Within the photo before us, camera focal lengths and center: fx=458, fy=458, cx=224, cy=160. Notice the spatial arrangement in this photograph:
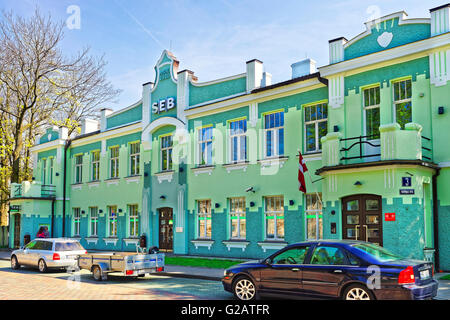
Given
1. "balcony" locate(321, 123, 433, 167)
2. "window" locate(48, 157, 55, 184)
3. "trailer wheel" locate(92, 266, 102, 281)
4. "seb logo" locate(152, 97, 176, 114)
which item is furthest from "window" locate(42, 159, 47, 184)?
"balcony" locate(321, 123, 433, 167)

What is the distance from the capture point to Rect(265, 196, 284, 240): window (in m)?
19.3

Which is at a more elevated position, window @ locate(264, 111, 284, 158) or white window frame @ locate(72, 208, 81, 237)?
window @ locate(264, 111, 284, 158)

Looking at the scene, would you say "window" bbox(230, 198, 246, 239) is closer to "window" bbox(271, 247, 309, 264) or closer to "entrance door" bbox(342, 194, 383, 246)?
"entrance door" bbox(342, 194, 383, 246)

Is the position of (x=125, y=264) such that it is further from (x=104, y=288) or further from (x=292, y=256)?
(x=292, y=256)

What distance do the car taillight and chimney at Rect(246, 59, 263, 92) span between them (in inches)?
520

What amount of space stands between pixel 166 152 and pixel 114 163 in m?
5.27

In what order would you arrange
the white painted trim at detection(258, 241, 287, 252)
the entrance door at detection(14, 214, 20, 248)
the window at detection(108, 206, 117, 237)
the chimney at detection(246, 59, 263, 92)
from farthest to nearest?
the entrance door at detection(14, 214, 20, 248), the window at detection(108, 206, 117, 237), the chimney at detection(246, 59, 263, 92), the white painted trim at detection(258, 241, 287, 252)

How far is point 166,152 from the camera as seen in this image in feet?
81.6

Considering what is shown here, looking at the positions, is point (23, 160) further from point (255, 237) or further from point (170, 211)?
point (255, 237)

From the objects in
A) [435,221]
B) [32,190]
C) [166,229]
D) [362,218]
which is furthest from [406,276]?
[32,190]

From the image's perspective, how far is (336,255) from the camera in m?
9.55

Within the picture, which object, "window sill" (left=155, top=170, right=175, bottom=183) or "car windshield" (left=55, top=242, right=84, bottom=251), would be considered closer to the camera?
"car windshield" (left=55, top=242, right=84, bottom=251)
